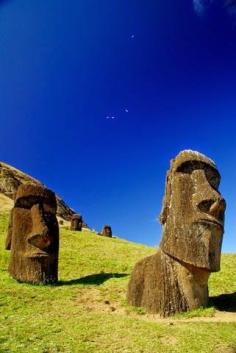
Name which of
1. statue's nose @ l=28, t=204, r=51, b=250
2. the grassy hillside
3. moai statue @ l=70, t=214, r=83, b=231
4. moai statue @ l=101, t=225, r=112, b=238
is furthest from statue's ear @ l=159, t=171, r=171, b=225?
Result: moai statue @ l=101, t=225, r=112, b=238

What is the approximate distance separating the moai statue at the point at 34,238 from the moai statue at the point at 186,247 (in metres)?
4.84

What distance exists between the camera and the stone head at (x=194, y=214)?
1212 cm

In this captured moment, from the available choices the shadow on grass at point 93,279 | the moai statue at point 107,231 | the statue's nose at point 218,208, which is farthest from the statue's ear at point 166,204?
the moai statue at point 107,231

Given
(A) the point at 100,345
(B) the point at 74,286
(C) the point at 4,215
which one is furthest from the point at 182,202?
(C) the point at 4,215

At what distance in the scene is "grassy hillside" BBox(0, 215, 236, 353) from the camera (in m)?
9.05

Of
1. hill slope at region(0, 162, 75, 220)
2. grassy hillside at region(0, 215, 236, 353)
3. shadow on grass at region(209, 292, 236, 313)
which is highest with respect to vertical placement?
hill slope at region(0, 162, 75, 220)

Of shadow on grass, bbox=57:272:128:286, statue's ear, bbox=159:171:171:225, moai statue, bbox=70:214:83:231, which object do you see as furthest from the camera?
moai statue, bbox=70:214:83:231

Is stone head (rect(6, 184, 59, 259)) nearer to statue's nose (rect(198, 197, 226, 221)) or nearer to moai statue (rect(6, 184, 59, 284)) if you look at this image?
moai statue (rect(6, 184, 59, 284))

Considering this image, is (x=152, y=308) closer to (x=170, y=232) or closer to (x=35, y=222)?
(x=170, y=232)

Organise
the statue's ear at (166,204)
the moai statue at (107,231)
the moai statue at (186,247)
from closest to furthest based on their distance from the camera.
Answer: the moai statue at (186,247) → the statue's ear at (166,204) → the moai statue at (107,231)

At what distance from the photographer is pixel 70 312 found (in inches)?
499

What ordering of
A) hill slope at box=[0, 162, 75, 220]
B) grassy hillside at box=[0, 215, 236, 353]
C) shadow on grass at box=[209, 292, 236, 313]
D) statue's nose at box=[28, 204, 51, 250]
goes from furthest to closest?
hill slope at box=[0, 162, 75, 220] < statue's nose at box=[28, 204, 51, 250] < shadow on grass at box=[209, 292, 236, 313] < grassy hillside at box=[0, 215, 236, 353]

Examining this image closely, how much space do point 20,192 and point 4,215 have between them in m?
22.4

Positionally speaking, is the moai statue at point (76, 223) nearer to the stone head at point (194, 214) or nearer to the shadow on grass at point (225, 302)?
the shadow on grass at point (225, 302)
